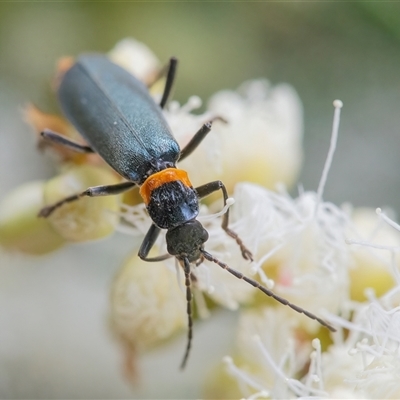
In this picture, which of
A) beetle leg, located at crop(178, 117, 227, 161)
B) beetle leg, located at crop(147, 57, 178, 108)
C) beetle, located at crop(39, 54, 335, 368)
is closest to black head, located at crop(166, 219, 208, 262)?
beetle, located at crop(39, 54, 335, 368)

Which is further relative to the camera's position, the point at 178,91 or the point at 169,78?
the point at 178,91

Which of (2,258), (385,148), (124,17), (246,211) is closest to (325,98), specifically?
(385,148)

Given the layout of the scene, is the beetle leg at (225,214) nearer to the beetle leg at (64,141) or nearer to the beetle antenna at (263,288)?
the beetle antenna at (263,288)

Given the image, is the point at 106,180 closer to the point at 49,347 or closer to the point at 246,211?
the point at 246,211

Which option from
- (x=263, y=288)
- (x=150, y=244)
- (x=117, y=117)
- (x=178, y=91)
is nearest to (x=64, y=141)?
(x=117, y=117)

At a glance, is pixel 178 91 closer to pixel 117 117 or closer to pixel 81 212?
pixel 117 117

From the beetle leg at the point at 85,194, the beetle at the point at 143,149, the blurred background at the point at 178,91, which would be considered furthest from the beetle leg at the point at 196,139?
the blurred background at the point at 178,91

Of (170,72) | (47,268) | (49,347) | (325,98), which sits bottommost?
(49,347)
